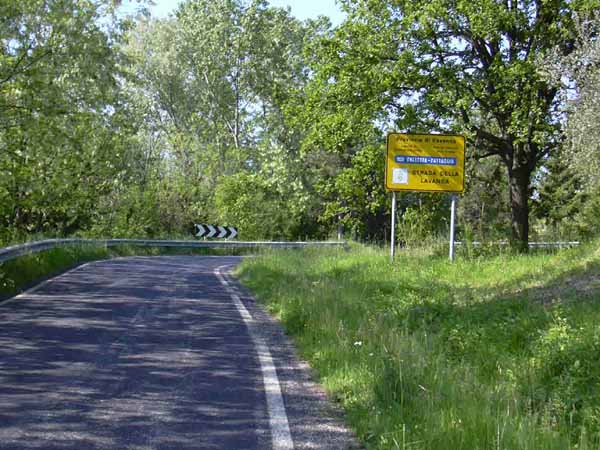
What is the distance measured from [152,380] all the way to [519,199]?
14913 millimetres

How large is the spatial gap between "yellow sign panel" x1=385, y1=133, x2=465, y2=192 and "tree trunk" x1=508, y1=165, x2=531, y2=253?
3418mm

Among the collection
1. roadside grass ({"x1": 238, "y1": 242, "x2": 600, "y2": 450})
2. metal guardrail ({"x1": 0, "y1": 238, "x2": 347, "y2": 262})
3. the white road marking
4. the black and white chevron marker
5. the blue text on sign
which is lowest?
the white road marking

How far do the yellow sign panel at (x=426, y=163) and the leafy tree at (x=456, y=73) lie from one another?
1.09 metres

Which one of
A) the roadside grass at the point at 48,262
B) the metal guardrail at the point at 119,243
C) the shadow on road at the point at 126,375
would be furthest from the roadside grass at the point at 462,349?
the metal guardrail at the point at 119,243

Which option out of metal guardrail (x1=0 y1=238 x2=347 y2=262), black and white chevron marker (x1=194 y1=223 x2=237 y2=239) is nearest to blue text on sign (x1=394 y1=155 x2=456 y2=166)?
metal guardrail (x1=0 y1=238 x2=347 y2=262)

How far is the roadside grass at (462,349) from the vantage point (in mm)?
5340

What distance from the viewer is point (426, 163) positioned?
56.1ft

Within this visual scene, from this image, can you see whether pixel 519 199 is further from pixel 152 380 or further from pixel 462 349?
pixel 152 380

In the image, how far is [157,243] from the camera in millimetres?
31141

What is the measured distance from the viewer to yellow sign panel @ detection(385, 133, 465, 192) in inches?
667

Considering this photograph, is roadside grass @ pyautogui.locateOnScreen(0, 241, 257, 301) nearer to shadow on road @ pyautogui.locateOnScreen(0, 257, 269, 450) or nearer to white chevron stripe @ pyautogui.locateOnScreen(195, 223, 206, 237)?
shadow on road @ pyautogui.locateOnScreen(0, 257, 269, 450)

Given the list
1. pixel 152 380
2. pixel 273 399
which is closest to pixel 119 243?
pixel 152 380

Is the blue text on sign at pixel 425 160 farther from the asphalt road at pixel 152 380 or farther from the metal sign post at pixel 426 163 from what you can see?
the asphalt road at pixel 152 380

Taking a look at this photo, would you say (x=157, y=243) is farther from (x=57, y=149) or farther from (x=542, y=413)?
(x=542, y=413)
